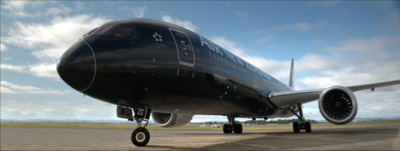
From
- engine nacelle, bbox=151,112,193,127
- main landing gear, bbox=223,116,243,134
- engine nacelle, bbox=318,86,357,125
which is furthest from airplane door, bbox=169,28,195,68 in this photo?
main landing gear, bbox=223,116,243,134

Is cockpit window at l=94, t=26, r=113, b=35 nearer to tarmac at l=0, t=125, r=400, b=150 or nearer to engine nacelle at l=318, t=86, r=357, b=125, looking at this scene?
tarmac at l=0, t=125, r=400, b=150

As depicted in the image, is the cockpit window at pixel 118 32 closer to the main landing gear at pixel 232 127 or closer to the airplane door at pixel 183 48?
the airplane door at pixel 183 48

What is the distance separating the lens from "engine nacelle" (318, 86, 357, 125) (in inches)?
398

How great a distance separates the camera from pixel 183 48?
7.34 m

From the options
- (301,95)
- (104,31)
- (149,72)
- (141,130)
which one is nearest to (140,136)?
(141,130)

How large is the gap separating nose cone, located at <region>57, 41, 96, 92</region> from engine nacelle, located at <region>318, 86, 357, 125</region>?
28.4ft

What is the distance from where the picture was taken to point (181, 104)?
7.86 metres

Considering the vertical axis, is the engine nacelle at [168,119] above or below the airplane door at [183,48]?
below

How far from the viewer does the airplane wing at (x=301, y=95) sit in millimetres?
12372

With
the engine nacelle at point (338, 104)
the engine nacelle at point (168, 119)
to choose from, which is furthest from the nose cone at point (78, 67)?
the engine nacelle at point (338, 104)

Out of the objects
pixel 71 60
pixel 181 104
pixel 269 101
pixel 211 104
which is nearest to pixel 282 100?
pixel 269 101

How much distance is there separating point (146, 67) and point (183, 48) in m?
1.46

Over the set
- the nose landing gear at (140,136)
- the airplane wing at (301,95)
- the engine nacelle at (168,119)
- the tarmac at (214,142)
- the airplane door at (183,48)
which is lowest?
the tarmac at (214,142)

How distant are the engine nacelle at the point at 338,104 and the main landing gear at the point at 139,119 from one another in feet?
22.9
